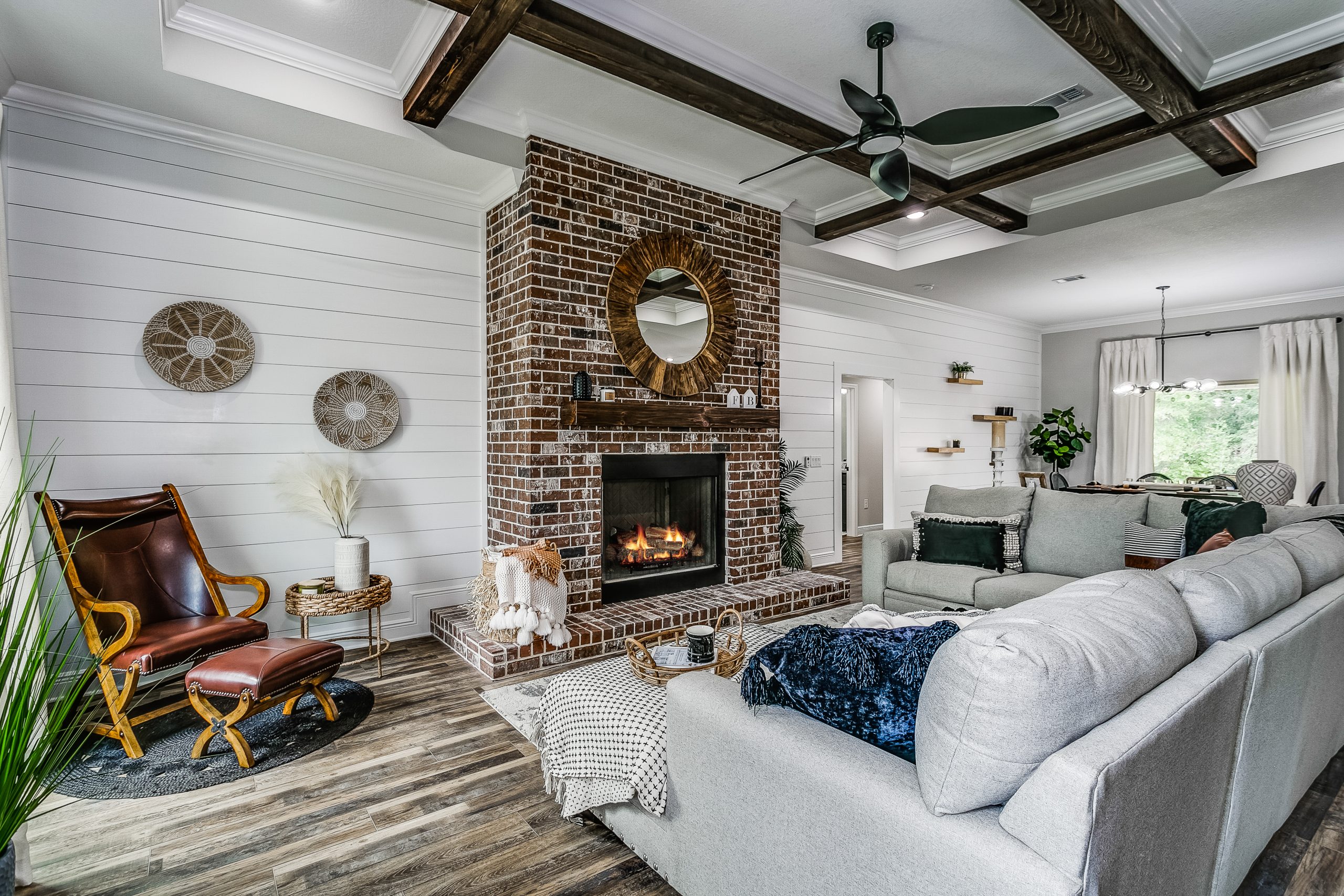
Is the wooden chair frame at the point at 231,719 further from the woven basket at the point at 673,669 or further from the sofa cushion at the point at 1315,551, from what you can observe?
the sofa cushion at the point at 1315,551

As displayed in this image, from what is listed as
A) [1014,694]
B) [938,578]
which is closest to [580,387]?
[938,578]

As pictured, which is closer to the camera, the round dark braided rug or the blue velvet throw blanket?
the blue velvet throw blanket

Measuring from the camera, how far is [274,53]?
311cm

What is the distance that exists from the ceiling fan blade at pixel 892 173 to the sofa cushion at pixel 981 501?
2.15 metres

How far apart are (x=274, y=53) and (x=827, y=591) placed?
444cm

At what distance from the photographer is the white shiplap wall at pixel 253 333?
317 centimetres

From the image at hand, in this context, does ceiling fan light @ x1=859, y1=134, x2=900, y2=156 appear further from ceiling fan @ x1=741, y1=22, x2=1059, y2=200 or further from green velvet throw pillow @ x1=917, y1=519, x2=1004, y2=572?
green velvet throw pillow @ x1=917, y1=519, x2=1004, y2=572

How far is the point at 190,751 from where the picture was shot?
270 centimetres

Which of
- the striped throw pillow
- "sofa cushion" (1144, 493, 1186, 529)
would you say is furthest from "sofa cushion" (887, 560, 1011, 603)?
"sofa cushion" (1144, 493, 1186, 529)

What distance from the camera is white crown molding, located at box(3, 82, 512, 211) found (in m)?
3.13

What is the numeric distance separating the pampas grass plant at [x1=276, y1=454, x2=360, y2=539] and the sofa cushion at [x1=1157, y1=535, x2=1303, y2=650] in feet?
11.9

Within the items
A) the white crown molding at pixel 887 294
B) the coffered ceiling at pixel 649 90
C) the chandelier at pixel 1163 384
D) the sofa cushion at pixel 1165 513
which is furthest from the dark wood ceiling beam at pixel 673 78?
the chandelier at pixel 1163 384

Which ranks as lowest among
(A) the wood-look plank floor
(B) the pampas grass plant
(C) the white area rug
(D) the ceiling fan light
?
(A) the wood-look plank floor

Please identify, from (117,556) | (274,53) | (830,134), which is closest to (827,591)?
(830,134)
